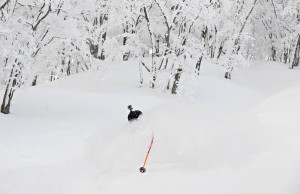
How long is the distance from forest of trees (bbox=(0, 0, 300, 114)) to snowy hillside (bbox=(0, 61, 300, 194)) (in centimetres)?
256

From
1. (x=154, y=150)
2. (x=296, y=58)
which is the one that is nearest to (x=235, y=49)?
(x=296, y=58)

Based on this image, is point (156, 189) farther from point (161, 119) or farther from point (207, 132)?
point (161, 119)

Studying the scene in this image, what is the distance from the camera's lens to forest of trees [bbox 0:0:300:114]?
1527cm

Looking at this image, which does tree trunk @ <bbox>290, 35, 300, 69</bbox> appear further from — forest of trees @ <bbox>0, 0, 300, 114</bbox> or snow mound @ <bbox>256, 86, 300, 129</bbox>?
snow mound @ <bbox>256, 86, 300, 129</bbox>

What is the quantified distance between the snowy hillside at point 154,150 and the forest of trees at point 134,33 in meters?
2.56

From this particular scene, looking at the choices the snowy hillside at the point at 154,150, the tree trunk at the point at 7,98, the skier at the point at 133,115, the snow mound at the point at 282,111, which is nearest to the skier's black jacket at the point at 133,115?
the skier at the point at 133,115

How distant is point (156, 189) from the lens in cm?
909

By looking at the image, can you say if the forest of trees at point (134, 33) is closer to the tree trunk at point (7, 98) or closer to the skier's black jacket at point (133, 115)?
the tree trunk at point (7, 98)

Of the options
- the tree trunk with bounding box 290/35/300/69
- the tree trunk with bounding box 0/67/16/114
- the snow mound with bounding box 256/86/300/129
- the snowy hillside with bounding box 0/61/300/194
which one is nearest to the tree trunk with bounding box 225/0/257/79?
the tree trunk with bounding box 290/35/300/69

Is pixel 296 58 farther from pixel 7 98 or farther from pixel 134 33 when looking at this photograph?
pixel 7 98

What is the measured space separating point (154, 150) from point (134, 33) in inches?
576

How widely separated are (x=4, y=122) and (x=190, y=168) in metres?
8.42

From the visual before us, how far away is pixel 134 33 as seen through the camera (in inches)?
978

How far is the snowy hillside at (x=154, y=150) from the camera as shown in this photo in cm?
880
